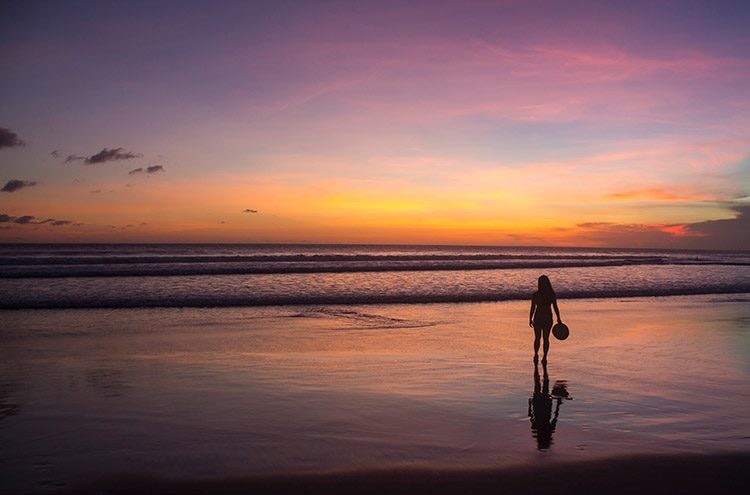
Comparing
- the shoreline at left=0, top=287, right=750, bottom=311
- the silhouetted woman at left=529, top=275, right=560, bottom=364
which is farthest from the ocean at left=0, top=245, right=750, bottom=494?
the shoreline at left=0, top=287, right=750, bottom=311

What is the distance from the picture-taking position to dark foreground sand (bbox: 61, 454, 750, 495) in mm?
5488

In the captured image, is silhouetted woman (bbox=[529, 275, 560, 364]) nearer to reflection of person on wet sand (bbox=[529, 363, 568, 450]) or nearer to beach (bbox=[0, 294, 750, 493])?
beach (bbox=[0, 294, 750, 493])

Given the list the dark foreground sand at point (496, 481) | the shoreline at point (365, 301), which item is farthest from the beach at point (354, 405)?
the shoreline at point (365, 301)

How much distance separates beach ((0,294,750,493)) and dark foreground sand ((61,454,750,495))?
1.1 inches

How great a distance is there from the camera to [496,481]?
5680 millimetres

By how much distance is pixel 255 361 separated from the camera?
36.8 ft

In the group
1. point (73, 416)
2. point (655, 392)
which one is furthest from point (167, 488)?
point (655, 392)

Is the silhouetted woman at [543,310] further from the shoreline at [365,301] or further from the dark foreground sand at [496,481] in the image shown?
the shoreline at [365,301]

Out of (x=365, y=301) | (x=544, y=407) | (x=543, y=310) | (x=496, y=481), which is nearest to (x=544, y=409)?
(x=544, y=407)

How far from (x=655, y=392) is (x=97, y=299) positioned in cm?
1952

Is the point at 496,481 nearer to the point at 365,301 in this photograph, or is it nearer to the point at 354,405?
the point at 354,405

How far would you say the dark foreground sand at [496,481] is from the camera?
5488 millimetres

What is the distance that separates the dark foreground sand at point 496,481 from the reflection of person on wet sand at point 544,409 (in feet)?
2.73

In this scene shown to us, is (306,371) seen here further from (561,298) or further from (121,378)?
(561,298)
